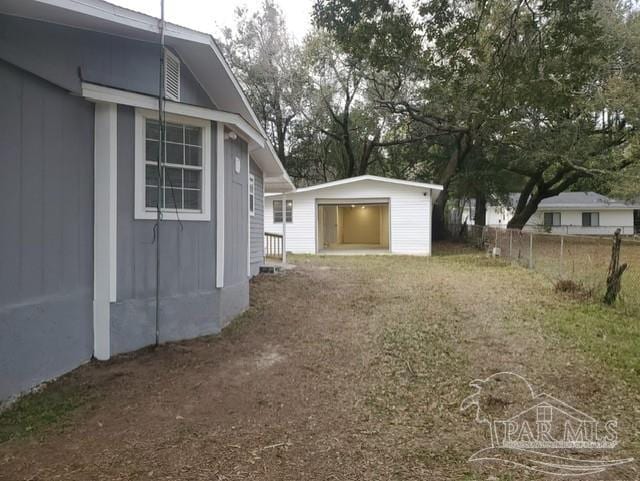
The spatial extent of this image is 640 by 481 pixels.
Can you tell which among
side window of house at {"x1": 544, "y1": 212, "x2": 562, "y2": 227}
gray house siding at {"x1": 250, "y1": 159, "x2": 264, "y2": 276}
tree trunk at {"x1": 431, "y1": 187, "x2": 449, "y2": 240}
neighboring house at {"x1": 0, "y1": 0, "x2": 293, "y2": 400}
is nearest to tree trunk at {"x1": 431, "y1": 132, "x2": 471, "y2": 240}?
tree trunk at {"x1": 431, "y1": 187, "x2": 449, "y2": 240}

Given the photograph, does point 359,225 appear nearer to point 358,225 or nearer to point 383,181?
point 358,225

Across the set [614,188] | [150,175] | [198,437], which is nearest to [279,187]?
[150,175]

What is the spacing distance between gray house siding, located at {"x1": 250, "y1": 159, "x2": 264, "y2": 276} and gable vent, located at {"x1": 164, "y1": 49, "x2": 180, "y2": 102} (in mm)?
4265

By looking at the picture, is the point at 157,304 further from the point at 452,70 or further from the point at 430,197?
the point at 430,197

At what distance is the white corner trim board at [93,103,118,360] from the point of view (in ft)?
15.7

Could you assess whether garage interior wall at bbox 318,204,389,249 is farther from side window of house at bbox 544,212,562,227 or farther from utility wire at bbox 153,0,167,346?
utility wire at bbox 153,0,167,346

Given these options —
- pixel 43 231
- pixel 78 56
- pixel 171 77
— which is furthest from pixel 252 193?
pixel 43 231

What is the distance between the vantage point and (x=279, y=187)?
1402 cm

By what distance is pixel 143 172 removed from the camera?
5.11 m

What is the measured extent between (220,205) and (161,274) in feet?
3.93

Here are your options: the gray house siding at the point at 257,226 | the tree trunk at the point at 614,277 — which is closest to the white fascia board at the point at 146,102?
the gray house siding at the point at 257,226

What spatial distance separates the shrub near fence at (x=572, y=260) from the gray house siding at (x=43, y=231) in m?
7.76

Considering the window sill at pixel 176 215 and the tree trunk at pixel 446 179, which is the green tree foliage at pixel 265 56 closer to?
the tree trunk at pixel 446 179

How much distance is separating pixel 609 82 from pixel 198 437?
54.9 feet
